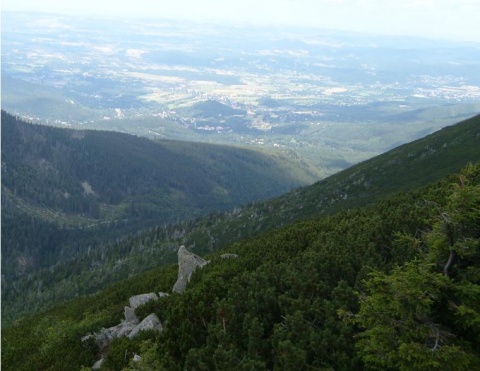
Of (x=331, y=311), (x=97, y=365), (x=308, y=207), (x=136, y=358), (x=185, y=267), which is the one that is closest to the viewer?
(x=331, y=311)

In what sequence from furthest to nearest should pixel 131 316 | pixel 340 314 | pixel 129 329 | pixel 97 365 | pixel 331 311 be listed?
pixel 131 316 → pixel 129 329 → pixel 97 365 → pixel 331 311 → pixel 340 314

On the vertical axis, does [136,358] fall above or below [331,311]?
below

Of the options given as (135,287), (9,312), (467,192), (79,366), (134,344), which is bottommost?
(9,312)

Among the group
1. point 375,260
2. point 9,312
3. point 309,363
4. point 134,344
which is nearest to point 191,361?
point 309,363

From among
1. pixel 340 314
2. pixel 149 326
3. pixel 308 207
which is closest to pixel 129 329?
pixel 149 326

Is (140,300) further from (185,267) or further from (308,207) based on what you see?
(308,207)

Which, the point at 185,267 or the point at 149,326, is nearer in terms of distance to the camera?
the point at 149,326

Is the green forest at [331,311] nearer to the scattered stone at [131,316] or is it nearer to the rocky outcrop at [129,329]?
the scattered stone at [131,316]

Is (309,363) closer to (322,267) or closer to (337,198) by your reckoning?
(322,267)

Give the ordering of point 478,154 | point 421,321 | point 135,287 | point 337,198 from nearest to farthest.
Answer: point 421,321 → point 135,287 → point 478,154 → point 337,198
